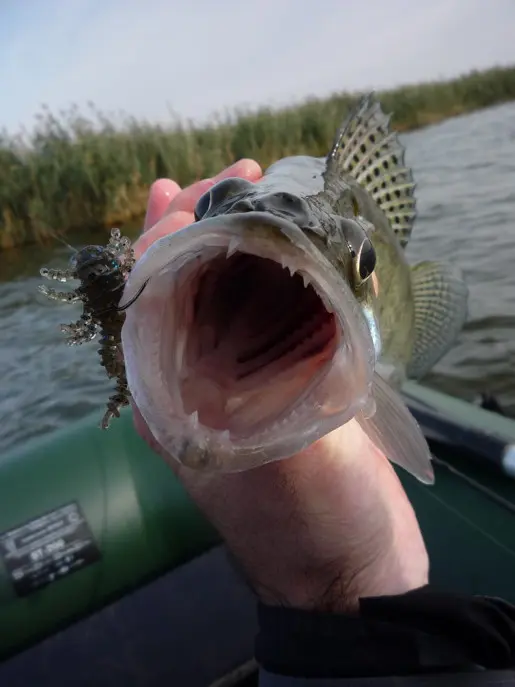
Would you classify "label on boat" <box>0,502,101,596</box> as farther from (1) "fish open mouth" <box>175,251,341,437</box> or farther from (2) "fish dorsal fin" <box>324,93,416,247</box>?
(2) "fish dorsal fin" <box>324,93,416,247</box>

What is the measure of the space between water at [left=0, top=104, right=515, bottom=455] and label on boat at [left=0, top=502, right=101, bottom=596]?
4.43 feet

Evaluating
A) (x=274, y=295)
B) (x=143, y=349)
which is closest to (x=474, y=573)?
(x=274, y=295)

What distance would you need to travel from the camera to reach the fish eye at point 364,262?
4.16 feet

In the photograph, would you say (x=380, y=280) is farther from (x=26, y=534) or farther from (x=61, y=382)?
(x=61, y=382)

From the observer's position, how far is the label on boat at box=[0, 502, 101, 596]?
250cm

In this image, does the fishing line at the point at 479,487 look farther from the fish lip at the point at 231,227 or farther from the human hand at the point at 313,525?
the fish lip at the point at 231,227

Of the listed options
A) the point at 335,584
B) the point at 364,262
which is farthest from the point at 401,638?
the point at 364,262

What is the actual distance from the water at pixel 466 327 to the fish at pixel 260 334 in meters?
2.79

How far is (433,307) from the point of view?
8.45 ft

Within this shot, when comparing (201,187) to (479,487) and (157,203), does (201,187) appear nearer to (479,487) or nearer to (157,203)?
(157,203)

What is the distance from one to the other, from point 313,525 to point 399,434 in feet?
1.21

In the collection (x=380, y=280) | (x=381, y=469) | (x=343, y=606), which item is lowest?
(x=343, y=606)

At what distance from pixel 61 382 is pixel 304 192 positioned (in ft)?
17.7

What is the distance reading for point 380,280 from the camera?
6.48ft
